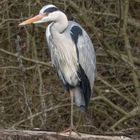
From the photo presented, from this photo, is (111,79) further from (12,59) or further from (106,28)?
(12,59)

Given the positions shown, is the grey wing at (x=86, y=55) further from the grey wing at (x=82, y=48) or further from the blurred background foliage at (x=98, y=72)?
the blurred background foliage at (x=98, y=72)

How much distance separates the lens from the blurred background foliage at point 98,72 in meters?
5.08

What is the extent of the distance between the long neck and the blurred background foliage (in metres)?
1.36

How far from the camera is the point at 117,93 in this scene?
5.09 metres

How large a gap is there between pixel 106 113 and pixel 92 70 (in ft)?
4.84

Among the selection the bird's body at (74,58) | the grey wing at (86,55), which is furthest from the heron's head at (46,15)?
the grey wing at (86,55)

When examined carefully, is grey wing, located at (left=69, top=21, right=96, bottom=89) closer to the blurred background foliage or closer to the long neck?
the long neck

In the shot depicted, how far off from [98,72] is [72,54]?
67.2 inches

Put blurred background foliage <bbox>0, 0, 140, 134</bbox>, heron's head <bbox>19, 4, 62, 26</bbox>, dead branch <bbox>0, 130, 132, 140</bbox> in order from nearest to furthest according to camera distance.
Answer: dead branch <bbox>0, 130, 132, 140</bbox> → heron's head <bbox>19, 4, 62, 26</bbox> → blurred background foliage <bbox>0, 0, 140, 134</bbox>

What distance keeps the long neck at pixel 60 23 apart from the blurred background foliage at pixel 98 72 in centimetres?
136

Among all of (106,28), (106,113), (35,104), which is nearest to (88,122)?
(106,113)

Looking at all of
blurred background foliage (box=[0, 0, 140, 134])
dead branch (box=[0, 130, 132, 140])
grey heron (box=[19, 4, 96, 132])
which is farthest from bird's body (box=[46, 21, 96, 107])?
blurred background foliage (box=[0, 0, 140, 134])

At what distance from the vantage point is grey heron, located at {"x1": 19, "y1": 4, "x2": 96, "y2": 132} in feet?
11.9

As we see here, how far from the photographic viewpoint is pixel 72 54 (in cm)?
369
